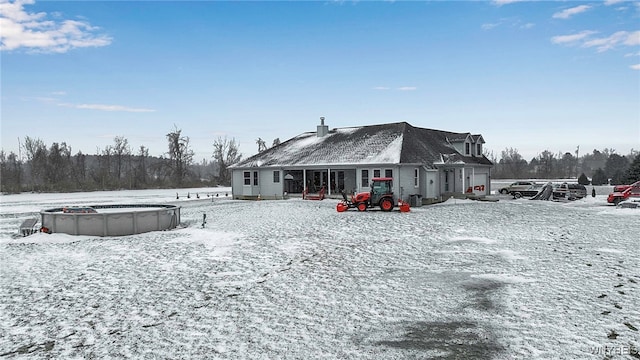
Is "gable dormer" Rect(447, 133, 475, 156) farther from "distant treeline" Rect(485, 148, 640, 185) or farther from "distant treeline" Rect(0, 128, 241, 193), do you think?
"distant treeline" Rect(0, 128, 241, 193)

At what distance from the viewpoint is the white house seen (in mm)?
31172

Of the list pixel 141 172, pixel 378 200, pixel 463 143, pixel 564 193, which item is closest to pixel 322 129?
pixel 463 143

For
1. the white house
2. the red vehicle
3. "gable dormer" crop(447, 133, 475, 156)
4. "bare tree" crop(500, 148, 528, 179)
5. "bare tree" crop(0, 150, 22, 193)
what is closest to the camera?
the red vehicle

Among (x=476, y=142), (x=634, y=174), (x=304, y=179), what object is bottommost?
(x=634, y=174)

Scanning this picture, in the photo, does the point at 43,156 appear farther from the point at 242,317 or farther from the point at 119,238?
the point at 242,317

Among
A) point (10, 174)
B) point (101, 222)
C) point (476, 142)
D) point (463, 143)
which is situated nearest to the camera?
point (101, 222)

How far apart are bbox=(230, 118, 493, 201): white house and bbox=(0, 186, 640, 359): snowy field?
40.7ft

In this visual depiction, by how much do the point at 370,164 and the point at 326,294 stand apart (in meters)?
21.4

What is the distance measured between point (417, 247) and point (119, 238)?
39.8ft

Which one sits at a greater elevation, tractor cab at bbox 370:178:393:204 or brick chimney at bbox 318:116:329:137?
brick chimney at bbox 318:116:329:137

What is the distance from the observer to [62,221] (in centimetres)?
1877

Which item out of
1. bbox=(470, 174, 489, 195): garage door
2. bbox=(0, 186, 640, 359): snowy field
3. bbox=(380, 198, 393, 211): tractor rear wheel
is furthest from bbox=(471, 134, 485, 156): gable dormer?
bbox=(0, 186, 640, 359): snowy field

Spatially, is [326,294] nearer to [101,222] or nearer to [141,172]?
[101,222]

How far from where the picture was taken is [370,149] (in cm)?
3359
